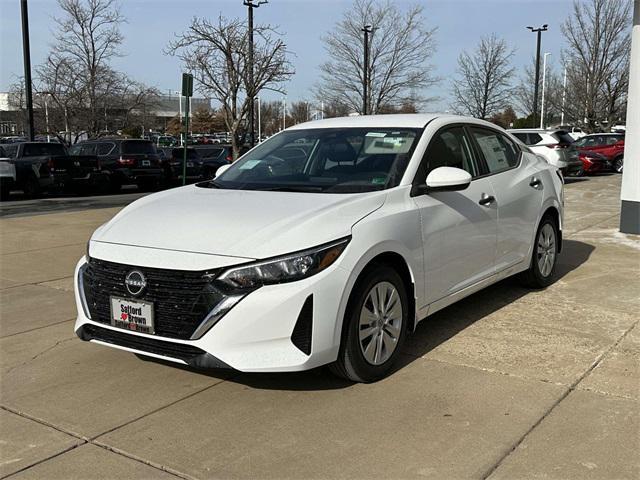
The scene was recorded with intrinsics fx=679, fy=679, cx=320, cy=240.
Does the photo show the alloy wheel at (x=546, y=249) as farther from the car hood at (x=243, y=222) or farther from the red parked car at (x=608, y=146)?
the red parked car at (x=608, y=146)

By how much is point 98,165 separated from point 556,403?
18116 millimetres

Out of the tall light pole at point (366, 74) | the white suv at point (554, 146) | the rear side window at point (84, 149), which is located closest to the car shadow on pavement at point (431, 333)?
the white suv at point (554, 146)

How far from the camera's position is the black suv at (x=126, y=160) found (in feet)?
68.9

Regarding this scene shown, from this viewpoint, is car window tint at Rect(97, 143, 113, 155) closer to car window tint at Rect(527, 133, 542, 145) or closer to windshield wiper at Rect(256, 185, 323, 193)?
car window tint at Rect(527, 133, 542, 145)

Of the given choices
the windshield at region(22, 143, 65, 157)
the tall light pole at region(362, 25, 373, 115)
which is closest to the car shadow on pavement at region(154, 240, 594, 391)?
the windshield at region(22, 143, 65, 157)

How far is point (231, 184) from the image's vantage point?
502 cm

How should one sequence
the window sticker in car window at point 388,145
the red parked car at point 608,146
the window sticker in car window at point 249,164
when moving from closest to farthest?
the window sticker in car window at point 388,145 → the window sticker in car window at point 249,164 → the red parked car at point 608,146

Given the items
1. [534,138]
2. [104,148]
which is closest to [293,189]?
[534,138]

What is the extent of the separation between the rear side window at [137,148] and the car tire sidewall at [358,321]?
1853cm

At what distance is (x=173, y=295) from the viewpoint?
12.1 ft

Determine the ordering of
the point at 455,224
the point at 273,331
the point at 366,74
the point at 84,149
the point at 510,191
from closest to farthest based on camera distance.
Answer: the point at 273,331 → the point at 455,224 → the point at 510,191 → the point at 84,149 → the point at 366,74

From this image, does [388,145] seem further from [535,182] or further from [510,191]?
[535,182]

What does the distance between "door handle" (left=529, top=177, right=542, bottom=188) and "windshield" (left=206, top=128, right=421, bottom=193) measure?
1708mm

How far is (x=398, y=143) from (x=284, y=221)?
1369 millimetres
